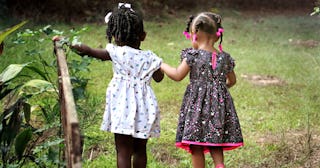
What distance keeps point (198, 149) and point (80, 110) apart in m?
0.77

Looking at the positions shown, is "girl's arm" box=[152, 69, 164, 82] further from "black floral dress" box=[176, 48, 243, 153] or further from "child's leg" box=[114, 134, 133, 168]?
"child's leg" box=[114, 134, 133, 168]

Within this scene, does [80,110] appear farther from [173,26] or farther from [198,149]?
[173,26]

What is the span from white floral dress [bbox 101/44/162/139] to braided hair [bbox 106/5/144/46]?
2.2 inches

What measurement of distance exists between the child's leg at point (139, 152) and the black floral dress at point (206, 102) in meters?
0.27

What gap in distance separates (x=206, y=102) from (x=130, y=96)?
0.51 metres

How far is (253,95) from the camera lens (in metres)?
7.03

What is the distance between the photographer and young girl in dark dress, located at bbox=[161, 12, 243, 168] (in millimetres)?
3633

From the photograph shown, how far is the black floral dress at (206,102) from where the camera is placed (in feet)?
11.9

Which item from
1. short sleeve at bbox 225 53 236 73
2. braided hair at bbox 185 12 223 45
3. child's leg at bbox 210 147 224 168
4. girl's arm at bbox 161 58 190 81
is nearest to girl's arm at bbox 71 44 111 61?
girl's arm at bbox 161 58 190 81

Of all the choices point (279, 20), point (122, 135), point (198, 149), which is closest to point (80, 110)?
point (122, 135)

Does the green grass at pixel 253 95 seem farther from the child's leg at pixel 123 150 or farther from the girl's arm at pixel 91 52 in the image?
the girl's arm at pixel 91 52

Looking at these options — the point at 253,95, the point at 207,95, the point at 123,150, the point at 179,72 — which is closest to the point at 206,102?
the point at 207,95

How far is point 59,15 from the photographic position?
12352 mm

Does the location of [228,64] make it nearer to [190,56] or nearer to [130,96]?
[190,56]
